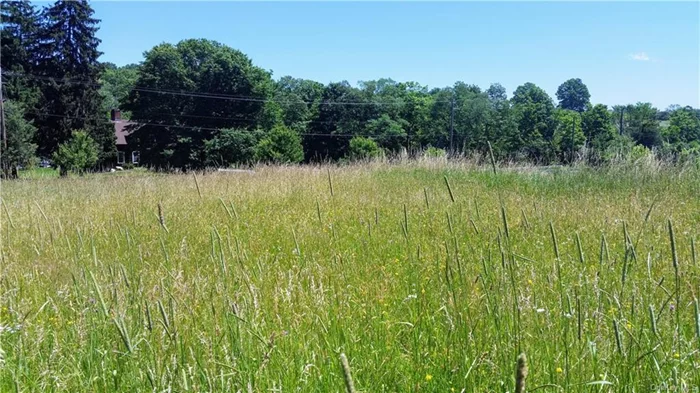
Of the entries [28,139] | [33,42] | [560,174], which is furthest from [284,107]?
[560,174]

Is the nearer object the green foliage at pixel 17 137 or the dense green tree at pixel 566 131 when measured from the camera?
the green foliage at pixel 17 137

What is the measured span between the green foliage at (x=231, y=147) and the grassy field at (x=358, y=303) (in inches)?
1242

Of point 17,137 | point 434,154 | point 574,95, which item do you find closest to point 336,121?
point 17,137

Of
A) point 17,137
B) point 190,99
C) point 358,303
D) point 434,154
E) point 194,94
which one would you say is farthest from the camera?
point 190,99

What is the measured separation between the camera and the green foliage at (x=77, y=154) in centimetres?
2706

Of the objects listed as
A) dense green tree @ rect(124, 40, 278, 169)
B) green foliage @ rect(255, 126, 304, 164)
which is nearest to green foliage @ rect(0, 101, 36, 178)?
dense green tree @ rect(124, 40, 278, 169)

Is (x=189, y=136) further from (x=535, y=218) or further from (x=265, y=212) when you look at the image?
(x=535, y=218)

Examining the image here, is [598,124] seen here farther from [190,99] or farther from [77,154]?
[77,154]

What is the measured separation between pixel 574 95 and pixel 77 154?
299 feet

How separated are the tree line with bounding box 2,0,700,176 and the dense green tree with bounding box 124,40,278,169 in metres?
0.09

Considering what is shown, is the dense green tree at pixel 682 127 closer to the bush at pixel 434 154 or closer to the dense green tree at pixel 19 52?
Answer: the bush at pixel 434 154

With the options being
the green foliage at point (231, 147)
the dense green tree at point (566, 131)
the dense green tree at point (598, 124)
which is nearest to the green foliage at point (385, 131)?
the green foliage at point (231, 147)

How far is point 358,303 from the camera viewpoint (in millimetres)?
2414

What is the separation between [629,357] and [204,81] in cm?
4213
